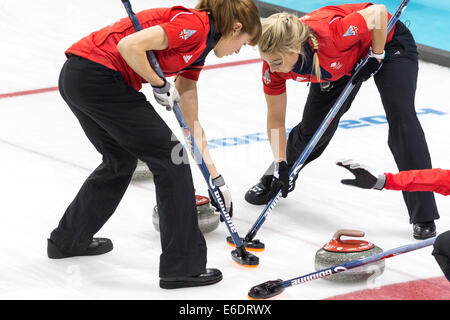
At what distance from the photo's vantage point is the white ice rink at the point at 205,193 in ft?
12.1

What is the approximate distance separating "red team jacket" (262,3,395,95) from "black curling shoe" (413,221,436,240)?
792mm

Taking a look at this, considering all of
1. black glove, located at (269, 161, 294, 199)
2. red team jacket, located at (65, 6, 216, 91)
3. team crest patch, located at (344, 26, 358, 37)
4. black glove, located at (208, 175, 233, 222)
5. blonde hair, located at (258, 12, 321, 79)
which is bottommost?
black glove, located at (269, 161, 294, 199)

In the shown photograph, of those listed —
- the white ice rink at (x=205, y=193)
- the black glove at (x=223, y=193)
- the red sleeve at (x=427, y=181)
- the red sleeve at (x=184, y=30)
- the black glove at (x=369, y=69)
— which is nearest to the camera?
the red sleeve at (x=427, y=181)

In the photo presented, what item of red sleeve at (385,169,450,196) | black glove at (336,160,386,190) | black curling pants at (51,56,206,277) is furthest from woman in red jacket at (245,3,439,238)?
red sleeve at (385,169,450,196)

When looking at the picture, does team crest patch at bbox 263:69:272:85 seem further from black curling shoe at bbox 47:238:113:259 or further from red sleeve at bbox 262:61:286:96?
black curling shoe at bbox 47:238:113:259

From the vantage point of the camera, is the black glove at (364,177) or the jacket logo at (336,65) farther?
the jacket logo at (336,65)

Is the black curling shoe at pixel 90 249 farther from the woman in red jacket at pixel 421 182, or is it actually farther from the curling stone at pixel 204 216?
the woman in red jacket at pixel 421 182

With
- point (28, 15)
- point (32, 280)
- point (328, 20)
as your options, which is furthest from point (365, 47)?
point (28, 15)

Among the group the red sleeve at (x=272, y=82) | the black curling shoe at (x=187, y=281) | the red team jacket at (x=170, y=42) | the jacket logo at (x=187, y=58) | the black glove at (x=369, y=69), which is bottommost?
the black curling shoe at (x=187, y=281)

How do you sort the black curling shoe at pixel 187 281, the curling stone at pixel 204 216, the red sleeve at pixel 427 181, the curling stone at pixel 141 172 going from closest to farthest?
the red sleeve at pixel 427 181, the black curling shoe at pixel 187 281, the curling stone at pixel 204 216, the curling stone at pixel 141 172

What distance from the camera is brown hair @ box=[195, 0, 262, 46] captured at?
338 cm

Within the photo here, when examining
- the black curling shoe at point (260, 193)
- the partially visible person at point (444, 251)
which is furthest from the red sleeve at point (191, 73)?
the partially visible person at point (444, 251)

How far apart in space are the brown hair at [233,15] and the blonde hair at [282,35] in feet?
0.89
